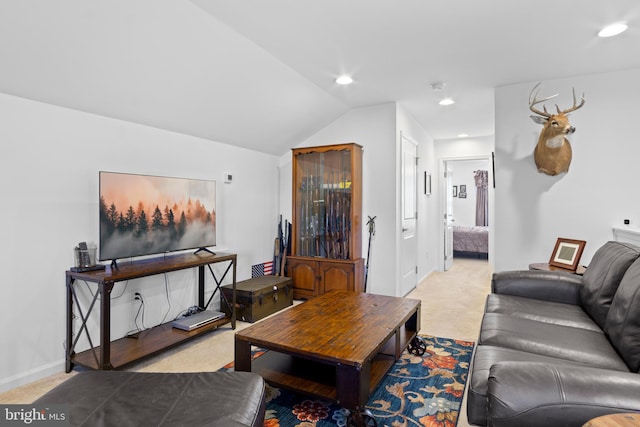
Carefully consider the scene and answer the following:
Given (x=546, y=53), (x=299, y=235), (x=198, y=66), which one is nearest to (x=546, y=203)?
(x=546, y=53)

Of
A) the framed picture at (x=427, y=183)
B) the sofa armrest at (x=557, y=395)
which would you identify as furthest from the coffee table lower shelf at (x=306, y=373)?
the framed picture at (x=427, y=183)

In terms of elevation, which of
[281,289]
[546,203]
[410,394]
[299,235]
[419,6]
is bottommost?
[410,394]

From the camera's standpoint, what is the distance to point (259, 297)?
12.0 ft

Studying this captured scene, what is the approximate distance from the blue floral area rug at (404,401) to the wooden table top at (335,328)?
381mm

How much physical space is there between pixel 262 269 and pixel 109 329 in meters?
2.32

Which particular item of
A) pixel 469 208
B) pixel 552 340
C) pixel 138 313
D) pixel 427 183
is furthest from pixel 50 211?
pixel 469 208

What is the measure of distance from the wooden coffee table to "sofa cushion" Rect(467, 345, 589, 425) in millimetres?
538

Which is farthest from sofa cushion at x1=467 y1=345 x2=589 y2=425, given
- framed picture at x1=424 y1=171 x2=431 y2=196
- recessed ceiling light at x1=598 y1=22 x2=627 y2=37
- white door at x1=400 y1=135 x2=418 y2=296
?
framed picture at x1=424 y1=171 x2=431 y2=196

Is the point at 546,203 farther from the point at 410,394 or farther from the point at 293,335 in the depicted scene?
the point at 293,335

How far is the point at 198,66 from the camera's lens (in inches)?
112

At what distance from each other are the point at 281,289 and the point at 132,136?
2.20 meters

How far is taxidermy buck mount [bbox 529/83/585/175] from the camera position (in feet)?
10.8

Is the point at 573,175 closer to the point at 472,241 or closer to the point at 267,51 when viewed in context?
the point at 267,51

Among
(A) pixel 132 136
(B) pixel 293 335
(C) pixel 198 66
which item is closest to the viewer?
(B) pixel 293 335
